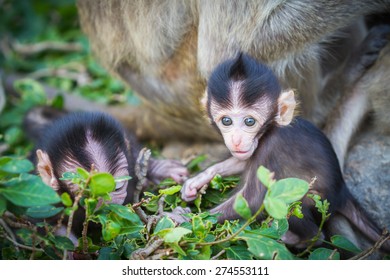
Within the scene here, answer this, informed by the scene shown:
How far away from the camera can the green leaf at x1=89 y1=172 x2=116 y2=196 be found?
2998 mm

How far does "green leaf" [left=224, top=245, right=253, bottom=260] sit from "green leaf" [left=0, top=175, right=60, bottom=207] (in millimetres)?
884

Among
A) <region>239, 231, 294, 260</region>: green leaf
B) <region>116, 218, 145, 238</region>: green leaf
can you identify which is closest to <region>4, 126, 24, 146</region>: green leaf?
<region>116, 218, 145, 238</region>: green leaf

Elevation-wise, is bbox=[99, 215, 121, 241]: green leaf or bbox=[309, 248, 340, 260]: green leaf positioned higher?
bbox=[99, 215, 121, 241]: green leaf

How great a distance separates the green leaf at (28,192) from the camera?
9.69 ft

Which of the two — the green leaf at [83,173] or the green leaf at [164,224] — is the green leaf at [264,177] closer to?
the green leaf at [164,224]

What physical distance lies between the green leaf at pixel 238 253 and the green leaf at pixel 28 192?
88 cm

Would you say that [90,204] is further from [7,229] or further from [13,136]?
[13,136]

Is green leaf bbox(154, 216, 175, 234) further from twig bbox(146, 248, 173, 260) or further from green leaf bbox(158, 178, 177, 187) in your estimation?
green leaf bbox(158, 178, 177, 187)

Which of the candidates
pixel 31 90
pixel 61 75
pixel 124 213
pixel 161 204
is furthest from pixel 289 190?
pixel 61 75

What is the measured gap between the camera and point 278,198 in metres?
2.91

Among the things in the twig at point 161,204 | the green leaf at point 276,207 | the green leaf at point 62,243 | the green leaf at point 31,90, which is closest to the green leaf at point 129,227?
the green leaf at point 62,243

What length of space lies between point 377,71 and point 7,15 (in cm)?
436

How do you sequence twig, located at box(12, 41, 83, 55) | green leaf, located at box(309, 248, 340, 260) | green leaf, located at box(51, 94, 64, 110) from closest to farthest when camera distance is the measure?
green leaf, located at box(309, 248, 340, 260)
green leaf, located at box(51, 94, 64, 110)
twig, located at box(12, 41, 83, 55)

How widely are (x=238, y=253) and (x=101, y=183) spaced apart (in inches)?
30.2
